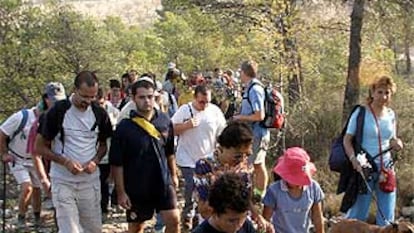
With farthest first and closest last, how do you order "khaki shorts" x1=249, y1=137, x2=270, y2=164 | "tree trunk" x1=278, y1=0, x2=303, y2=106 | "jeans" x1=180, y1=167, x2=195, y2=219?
"tree trunk" x1=278, y1=0, x2=303, y2=106
"khaki shorts" x1=249, y1=137, x2=270, y2=164
"jeans" x1=180, y1=167, x2=195, y2=219

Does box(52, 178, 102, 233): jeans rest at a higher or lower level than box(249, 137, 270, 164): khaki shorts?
lower

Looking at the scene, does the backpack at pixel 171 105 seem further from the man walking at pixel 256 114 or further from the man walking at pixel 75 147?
the man walking at pixel 75 147

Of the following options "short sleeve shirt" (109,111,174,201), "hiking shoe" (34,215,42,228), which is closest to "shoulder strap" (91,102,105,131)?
"short sleeve shirt" (109,111,174,201)

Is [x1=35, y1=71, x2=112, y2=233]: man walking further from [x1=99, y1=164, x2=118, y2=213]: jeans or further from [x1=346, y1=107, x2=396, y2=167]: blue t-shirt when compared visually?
[x1=346, y1=107, x2=396, y2=167]: blue t-shirt

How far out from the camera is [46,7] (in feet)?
65.6

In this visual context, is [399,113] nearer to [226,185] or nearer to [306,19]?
[306,19]

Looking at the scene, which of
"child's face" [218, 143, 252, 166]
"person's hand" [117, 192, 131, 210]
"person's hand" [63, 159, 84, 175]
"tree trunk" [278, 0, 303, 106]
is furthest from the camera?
"tree trunk" [278, 0, 303, 106]

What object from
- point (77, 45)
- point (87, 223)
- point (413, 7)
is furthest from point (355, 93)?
point (77, 45)

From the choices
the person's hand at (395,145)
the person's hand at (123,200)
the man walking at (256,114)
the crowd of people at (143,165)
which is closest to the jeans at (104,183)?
the crowd of people at (143,165)

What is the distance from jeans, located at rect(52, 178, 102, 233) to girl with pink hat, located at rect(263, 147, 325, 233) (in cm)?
165

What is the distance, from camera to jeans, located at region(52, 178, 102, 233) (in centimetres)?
620

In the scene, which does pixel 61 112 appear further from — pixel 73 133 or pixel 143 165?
pixel 143 165

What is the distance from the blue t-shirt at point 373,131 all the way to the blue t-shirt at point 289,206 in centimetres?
138

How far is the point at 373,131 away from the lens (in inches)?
256
